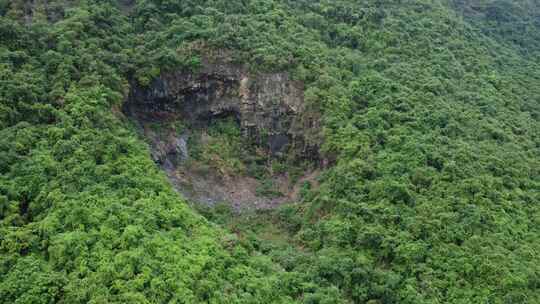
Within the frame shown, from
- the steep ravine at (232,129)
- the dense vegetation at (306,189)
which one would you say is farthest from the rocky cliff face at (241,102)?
the dense vegetation at (306,189)

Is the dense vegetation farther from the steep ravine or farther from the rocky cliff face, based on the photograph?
the steep ravine

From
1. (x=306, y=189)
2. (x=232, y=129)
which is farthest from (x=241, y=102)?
(x=306, y=189)

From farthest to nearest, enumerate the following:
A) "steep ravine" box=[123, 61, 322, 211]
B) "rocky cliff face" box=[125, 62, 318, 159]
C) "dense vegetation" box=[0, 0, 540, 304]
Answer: "rocky cliff face" box=[125, 62, 318, 159] < "steep ravine" box=[123, 61, 322, 211] < "dense vegetation" box=[0, 0, 540, 304]

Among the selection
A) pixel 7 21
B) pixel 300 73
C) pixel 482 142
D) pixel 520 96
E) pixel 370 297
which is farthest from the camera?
pixel 520 96

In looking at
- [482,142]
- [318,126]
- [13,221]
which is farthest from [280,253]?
[482,142]

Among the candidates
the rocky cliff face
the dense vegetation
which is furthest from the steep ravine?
the dense vegetation

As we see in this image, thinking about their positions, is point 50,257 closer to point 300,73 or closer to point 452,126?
point 300,73
